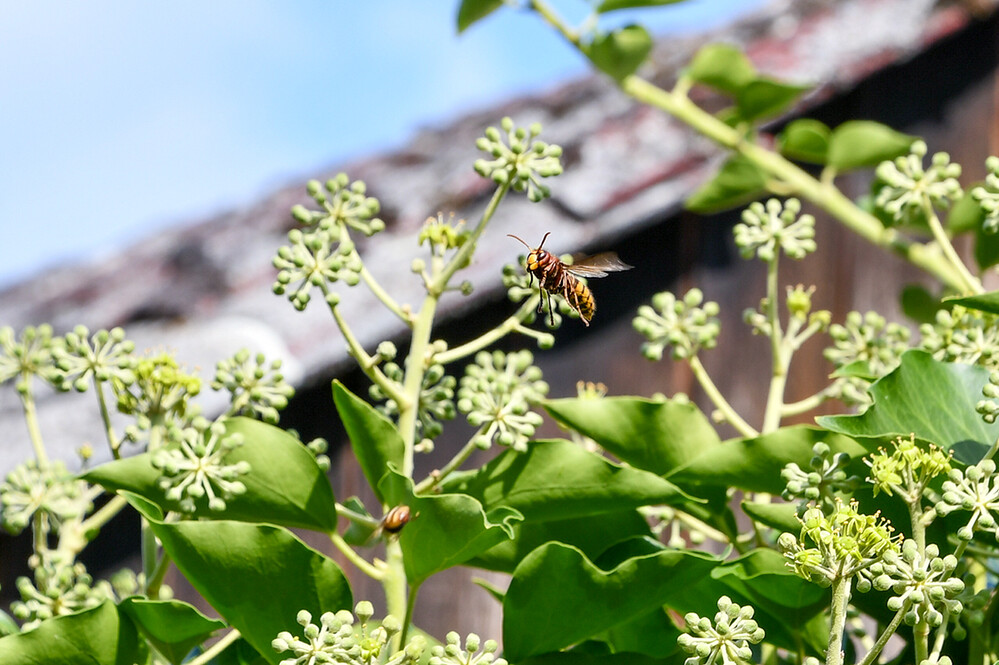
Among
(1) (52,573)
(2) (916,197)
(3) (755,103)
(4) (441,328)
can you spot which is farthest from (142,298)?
(2) (916,197)

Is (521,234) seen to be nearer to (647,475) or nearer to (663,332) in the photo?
(663,332)

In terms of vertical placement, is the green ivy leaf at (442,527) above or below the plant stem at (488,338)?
below

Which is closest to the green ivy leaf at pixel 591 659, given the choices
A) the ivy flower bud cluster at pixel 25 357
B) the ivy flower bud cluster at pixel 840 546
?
the ivy flower bud cluster at pixel 840 546

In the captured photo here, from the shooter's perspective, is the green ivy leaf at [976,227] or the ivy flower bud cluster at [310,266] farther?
the green ivy leaf at [976,227]

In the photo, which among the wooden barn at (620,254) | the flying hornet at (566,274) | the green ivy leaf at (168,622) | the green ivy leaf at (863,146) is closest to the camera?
the green ivy leaf at (168,622)

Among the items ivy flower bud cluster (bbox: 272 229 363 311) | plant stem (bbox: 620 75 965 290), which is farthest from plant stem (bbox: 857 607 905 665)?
plant stem (bbox: 620 75 965 290)

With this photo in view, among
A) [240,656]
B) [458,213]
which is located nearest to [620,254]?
[458,213]

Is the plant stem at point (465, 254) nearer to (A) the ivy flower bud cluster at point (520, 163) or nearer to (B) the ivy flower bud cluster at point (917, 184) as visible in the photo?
(A) the ivy flower bud cluster at point (520, 163)
